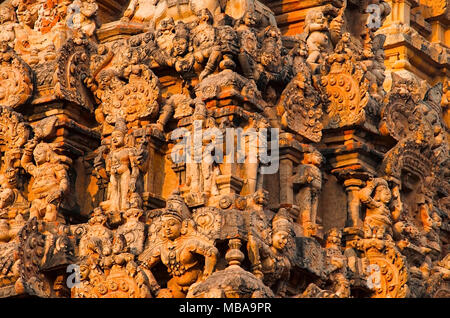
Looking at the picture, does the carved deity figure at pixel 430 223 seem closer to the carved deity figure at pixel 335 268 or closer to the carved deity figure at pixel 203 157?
the carved deity figure at pixel 335 268

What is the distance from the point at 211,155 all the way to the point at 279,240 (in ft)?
4.92

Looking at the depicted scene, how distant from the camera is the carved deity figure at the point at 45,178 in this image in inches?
1188

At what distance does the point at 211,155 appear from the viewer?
28.8 metres

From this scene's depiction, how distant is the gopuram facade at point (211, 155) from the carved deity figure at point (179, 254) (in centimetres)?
2

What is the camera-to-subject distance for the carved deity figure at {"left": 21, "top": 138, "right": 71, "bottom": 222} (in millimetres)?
30172

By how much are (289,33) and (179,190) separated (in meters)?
4.13

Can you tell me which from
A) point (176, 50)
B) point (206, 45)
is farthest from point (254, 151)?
point (176, 50)

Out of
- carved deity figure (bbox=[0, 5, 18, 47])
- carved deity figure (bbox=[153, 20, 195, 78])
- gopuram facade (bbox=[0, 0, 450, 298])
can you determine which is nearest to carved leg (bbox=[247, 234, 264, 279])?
gopuram facade (bbox=[0, 0, 450, 298])

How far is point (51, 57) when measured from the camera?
31.5m

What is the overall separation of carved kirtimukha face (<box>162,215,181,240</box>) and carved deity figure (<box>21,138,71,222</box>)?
2416 mm

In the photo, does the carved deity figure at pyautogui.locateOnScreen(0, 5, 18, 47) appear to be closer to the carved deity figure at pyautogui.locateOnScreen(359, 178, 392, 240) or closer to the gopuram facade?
the gopuram facade

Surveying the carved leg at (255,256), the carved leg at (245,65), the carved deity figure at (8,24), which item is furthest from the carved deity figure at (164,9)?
the carved leg at (255,256)

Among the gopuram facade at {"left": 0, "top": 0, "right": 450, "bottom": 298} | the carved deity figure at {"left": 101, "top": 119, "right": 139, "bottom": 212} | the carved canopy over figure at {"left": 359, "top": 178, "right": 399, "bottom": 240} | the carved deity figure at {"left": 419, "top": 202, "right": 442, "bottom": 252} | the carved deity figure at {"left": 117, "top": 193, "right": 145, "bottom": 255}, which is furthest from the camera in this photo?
the carved deity figure at {"left": 419, "top": 202, "right": 442, "bottom": 252}

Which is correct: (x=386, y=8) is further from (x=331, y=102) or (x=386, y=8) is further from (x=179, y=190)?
(x=179, y=190)
